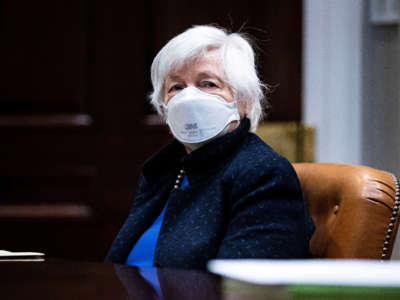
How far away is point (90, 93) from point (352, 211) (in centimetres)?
154

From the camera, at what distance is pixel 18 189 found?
257 centimetres

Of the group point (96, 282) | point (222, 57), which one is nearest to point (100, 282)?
point (96, 282)

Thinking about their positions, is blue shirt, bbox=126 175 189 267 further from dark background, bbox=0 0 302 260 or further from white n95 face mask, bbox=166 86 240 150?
dark background, bbox=0 0 302 260

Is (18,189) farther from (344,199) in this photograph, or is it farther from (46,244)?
(344,199)

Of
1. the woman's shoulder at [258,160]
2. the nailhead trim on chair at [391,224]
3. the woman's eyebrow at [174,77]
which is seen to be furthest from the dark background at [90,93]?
the nailhead trim on chair at [391,224]

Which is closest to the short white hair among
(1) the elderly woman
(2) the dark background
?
(1) the elderly woman

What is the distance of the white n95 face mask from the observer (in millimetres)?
1436

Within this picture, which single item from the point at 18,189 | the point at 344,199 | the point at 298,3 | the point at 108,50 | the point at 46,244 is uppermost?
the point at 298,3

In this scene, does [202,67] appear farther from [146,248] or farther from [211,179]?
[146,248]

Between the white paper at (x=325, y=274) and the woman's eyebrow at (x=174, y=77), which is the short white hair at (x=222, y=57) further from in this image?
the white paper at (x=325, y=274)

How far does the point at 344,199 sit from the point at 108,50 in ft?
4.91

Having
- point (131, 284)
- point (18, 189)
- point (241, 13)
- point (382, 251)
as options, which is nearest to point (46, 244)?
point (18, 189)

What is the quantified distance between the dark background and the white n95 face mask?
3.64 ft

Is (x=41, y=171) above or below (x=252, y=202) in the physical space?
below
